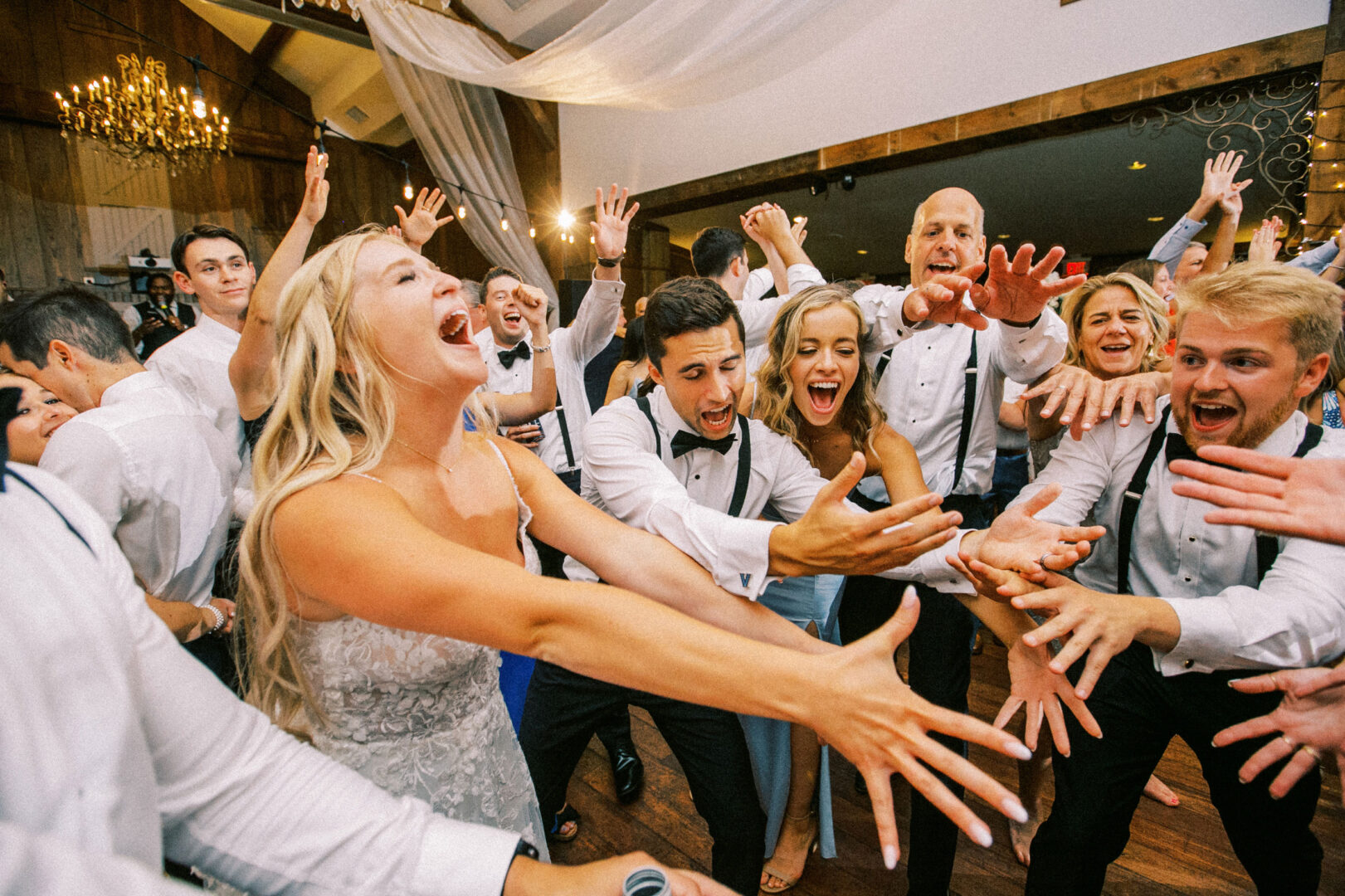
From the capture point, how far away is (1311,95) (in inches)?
118

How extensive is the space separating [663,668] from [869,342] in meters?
1.48

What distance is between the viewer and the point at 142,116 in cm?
522

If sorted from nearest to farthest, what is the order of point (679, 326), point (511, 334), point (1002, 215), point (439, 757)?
1. point (439, 757)
2. point (679, 326)
3. point (511, 334)
4. point (1002, 215)

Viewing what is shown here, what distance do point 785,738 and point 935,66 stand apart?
4.26 m

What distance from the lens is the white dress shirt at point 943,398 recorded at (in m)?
1.91

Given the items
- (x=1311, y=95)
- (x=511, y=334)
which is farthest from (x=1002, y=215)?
(x=511, y=334)

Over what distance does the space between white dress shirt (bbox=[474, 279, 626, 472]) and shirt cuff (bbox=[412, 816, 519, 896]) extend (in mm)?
2236

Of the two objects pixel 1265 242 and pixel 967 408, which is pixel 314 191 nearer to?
pixel 967 408

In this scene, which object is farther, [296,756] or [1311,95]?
[1311,95]

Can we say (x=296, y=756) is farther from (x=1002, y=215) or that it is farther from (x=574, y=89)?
(x=1002, y=215)

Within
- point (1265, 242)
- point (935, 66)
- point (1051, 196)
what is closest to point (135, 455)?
point (1265, 242)

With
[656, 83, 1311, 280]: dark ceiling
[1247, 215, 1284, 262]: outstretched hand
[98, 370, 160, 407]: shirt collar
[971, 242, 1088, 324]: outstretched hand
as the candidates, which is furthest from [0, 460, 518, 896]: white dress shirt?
[656, 83, 1311, 280]: dark ceiling

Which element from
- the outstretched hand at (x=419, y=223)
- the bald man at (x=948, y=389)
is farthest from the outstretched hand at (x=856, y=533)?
the outstretched hand at (x=419, y=223)

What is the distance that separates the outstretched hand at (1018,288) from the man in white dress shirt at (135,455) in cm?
208
